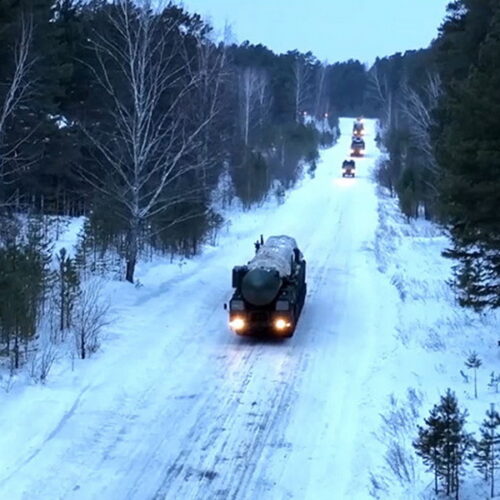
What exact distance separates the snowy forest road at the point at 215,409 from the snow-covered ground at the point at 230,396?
3 centimetres

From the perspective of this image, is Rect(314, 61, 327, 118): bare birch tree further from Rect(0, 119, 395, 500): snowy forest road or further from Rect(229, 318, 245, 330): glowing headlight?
Rect(229, 318, 245, 330): glowing headlight

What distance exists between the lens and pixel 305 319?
63.1 feet

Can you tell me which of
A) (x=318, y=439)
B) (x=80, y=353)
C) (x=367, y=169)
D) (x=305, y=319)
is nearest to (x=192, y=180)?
(x=305, y=319)

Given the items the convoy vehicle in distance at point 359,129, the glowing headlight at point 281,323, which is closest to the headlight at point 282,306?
the glowing headlight at point 281,323

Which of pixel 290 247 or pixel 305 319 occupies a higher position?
pixel 290 247

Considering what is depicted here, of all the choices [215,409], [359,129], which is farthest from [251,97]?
[215,409]

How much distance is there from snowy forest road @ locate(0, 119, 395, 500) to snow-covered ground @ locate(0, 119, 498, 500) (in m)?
0.03

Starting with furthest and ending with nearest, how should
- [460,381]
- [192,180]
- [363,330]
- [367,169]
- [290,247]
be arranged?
[367,169], [192,180], [290,247], [363,330], [460,381]

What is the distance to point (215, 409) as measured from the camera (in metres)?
12.9

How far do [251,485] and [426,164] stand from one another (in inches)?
1314

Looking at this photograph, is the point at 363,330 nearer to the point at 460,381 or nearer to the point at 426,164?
the point at 460,381

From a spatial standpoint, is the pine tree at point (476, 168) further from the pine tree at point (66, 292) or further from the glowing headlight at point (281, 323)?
the pine tree at point (66, 292)

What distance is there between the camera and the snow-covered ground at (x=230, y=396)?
10.3 meters

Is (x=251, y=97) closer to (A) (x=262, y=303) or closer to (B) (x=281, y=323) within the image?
(A) (x=262, y=303)
